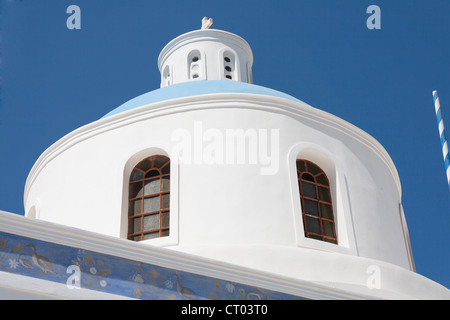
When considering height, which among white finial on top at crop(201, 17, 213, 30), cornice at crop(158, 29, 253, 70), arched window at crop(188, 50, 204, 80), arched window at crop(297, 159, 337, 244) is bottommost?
arched window at crop(297, 159, 337, 244)

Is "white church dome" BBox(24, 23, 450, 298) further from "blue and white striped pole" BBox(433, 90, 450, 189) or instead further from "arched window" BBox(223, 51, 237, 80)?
"arched window" BBox(223, 51, 237, 80)

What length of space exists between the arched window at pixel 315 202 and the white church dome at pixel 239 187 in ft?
0.06

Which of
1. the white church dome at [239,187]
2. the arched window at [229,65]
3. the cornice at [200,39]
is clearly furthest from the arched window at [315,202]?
the cornice at [200,39]

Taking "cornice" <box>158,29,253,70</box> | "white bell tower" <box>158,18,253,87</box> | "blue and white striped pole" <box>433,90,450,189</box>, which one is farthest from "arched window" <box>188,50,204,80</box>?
"blue and white striped pole" <box>433,90,450,189</box>

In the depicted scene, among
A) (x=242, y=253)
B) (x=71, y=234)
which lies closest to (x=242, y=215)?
(x=242, y=253)

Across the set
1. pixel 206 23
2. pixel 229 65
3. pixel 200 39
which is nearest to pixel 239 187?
pixel 229 65

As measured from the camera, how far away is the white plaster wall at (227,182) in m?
9.69

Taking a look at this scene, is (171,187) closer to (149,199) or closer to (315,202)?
(149,199)

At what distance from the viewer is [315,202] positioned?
413 inches

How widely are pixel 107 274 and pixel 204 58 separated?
7.88m

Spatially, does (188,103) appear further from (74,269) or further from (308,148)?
(74,269)

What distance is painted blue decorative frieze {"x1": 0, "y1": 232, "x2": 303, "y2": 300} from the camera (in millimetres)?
6863

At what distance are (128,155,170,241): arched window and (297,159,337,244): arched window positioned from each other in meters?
1.93
